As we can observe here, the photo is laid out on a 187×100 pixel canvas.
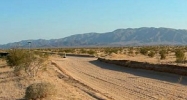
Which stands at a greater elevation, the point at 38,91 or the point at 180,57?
the point at 180,57

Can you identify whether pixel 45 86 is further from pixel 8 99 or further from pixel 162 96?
pixel 162 96

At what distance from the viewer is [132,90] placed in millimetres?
19766

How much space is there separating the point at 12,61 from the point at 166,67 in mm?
17698

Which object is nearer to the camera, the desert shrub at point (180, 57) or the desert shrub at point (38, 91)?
the desert shrub at point (38, 91)

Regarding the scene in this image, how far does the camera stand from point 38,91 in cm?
1677

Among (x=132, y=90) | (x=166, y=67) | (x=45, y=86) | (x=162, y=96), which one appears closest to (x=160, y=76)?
(x=166, y=67)

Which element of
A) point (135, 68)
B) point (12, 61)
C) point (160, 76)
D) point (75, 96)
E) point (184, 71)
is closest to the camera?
point (75, 96)

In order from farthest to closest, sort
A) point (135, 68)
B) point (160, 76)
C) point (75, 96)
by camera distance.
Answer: point (135, 68) → point (160, 76) → point (75, 96)

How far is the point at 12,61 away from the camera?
124ft

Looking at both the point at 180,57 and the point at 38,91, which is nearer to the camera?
the point at 38,91

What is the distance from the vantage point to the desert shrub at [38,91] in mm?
16625

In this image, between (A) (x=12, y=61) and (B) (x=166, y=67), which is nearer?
(B) (x=166, y=67)

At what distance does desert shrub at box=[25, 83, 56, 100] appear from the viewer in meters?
16.6

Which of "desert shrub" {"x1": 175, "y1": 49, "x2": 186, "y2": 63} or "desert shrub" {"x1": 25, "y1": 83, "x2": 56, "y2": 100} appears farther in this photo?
"desert shrub" {"x1": 175, "y1": 49, "x2": 186, "y2": 63}
